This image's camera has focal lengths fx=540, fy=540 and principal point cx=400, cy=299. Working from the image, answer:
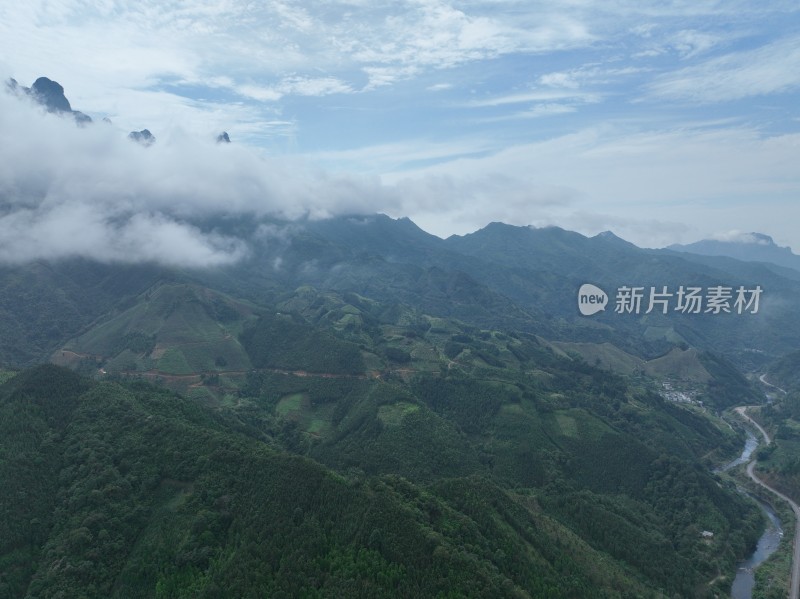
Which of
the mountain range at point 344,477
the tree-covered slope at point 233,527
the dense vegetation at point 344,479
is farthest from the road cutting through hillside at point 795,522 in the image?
the tree-covered slope at point 233,527

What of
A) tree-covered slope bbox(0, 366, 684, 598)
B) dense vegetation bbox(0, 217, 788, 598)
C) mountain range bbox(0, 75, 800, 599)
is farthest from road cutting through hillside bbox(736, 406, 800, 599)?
tree-covered slope bbox(0, 366, 684, 598)

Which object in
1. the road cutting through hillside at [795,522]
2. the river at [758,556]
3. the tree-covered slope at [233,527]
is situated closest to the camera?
the tree-covered slope at [233,527]

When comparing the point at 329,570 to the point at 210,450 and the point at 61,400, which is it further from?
the point at 61,400

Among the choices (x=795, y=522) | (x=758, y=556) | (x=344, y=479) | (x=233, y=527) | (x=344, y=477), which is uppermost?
(x=344, y=479)

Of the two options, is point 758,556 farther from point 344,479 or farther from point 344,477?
point 344,479

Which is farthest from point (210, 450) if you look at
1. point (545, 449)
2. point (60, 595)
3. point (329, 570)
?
point (545, 449)

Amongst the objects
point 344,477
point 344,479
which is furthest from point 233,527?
point 344,477

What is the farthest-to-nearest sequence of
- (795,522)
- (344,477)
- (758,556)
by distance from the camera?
(795,522) → (758,556) → (344,477)

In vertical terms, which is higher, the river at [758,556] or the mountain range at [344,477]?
the mountain range at [344,477]

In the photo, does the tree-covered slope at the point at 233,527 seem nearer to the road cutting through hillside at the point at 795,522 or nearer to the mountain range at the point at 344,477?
the mountain range at the point at 344,477

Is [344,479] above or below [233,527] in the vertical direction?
above

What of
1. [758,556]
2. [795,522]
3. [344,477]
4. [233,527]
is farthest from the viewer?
[795,522]
